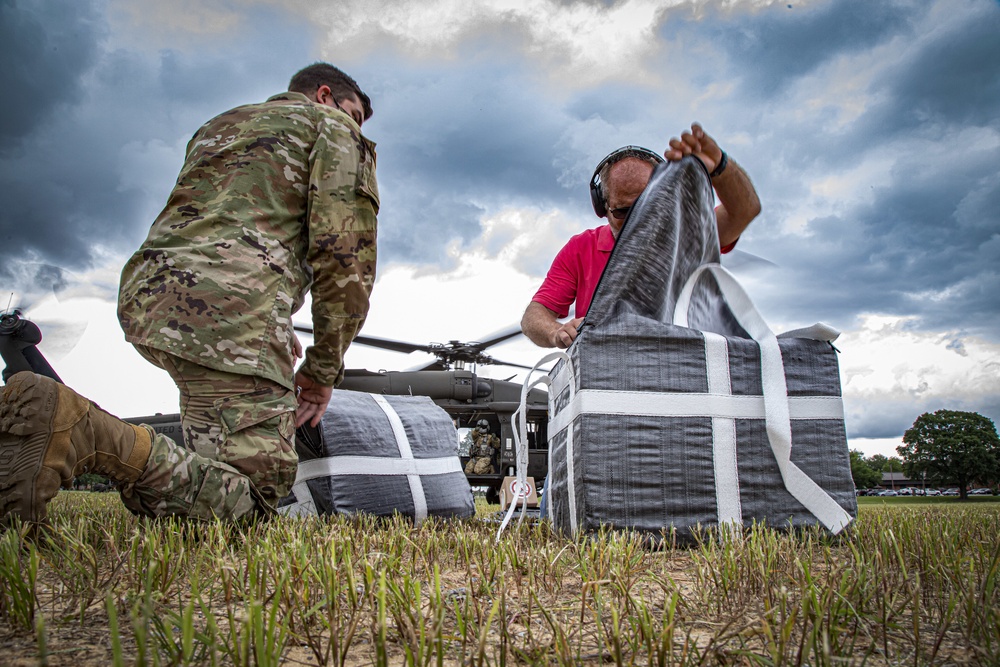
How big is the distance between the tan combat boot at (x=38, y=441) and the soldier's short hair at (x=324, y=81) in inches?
60.4

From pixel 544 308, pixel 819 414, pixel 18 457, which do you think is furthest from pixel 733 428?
pixel 18 457

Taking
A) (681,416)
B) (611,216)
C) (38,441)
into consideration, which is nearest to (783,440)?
(681,416)

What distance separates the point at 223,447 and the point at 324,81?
59.8 inches

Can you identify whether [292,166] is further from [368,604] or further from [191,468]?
[368,604]

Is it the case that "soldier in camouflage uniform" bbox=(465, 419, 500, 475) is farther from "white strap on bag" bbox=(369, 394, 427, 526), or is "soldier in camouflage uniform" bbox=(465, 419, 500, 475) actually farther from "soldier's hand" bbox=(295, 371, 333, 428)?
"soldier's hand" bbox=(295, 371, 333, 428)

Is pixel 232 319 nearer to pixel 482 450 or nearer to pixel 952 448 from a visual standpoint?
pixel 482 450

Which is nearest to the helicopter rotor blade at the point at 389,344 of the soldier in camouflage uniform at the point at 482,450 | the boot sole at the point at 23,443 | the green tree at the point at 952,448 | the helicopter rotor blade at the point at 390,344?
the helicopter rotor blade at the point at 390,344

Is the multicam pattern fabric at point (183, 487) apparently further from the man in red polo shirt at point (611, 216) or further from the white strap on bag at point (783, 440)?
the white strap on bag at point (783, 440)

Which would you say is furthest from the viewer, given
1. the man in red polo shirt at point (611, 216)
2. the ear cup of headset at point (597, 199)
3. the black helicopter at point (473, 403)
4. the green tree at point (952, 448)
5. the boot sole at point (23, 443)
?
the green tree at point (952, 448)

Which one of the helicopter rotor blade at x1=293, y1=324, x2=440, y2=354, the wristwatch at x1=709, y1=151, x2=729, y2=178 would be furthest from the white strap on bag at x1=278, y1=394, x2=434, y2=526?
the helicopter rotor blade at x1=293, y1=324, x2=440, y2=354

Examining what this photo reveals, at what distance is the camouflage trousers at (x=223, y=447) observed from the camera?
4.98 feet

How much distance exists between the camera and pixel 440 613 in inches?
23.8

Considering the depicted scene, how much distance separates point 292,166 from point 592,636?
5.40 ft

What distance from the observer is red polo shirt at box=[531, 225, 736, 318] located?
2.75 m
